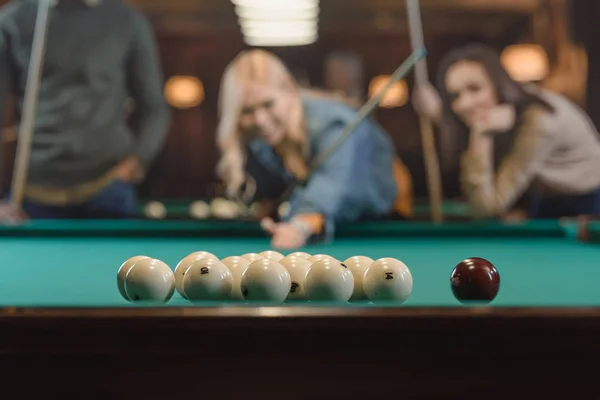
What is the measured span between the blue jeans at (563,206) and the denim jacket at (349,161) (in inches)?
33.9

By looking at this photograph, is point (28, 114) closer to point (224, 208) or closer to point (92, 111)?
point (92, 111)

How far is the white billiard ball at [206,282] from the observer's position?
141 cm

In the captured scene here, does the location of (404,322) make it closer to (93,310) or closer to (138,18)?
(93,310)

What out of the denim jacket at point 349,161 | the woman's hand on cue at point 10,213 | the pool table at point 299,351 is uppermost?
the denim jacket at point 349,161

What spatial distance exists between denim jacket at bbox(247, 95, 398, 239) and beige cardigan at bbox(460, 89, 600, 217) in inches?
19.3

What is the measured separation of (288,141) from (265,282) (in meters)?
3.21

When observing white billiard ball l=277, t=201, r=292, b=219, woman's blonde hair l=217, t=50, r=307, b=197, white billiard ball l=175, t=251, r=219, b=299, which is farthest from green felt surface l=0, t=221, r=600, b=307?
woman's blonde hair l=217, t=50, r=307, b=197

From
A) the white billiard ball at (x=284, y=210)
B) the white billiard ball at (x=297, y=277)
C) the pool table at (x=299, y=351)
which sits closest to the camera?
the pool table at (x=299, y=351)

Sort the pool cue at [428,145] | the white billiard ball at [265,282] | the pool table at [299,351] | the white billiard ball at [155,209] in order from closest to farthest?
the pool table at [299,351] < the white billiard ball at [265,282] < the pool cue at [428,145] < the white billiard ball at [155,209]

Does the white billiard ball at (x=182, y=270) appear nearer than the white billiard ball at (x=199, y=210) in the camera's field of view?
Yes

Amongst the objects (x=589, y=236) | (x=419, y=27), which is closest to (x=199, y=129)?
(x=419, y=27)

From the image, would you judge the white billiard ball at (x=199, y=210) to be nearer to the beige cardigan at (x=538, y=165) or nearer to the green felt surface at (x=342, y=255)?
the green felt surface at (x=342, y=255)

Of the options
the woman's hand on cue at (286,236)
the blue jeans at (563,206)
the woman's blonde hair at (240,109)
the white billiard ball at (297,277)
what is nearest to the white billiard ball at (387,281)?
the white billiard ball at (297,277)

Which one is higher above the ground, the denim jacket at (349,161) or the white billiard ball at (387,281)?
the denim jacket at (349,161)
